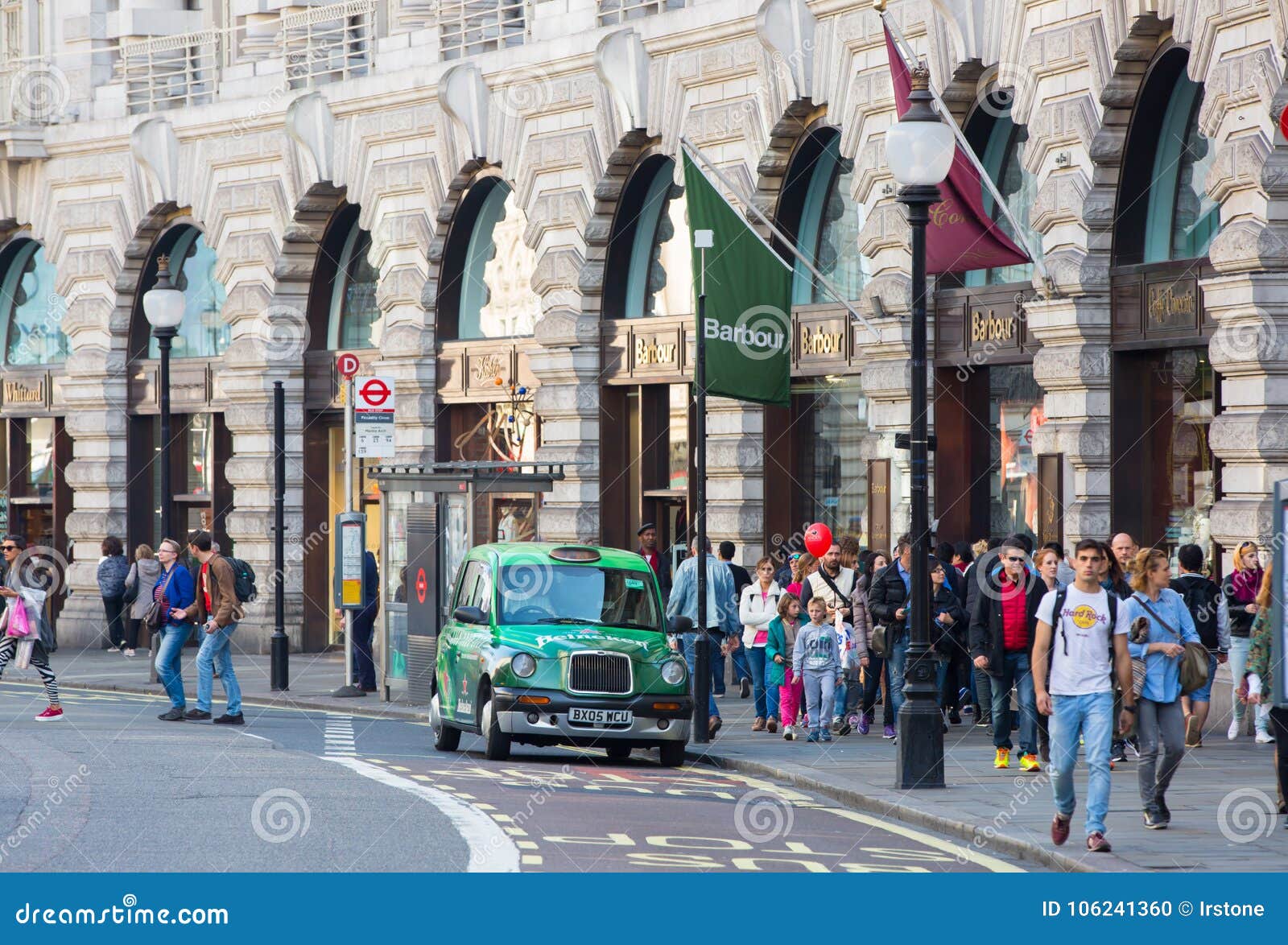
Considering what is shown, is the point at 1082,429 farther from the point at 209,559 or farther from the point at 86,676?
the point at 86,676

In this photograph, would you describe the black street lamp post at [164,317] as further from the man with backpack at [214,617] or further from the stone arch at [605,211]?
the man with backpack at [214,617]

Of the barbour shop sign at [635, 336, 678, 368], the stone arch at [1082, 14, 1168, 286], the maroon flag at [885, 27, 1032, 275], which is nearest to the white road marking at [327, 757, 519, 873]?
the maroon flag at [885, 27, 1032, 275]

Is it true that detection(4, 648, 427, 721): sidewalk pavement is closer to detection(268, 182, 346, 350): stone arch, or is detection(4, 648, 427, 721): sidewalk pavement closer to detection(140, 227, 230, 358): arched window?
detection(140, 227, 230, 358): arched window

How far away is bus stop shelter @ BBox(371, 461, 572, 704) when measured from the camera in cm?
2406

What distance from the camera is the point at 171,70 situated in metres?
37.5

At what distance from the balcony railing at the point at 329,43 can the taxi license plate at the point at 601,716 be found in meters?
16.9

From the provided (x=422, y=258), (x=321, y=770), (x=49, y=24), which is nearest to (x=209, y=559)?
(x=321, y=770)

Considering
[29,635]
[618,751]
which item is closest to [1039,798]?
[618,751]

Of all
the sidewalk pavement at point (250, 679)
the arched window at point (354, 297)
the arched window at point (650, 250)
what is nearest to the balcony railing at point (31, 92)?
the arched window at point (354, 297)

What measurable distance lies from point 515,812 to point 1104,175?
34.1 feet

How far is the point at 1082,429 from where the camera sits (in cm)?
2203

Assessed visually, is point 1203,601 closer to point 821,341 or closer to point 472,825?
point 472,825

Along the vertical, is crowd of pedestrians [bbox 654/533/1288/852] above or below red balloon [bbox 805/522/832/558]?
below

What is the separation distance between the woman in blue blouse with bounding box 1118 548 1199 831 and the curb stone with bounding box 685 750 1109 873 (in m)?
1.02
